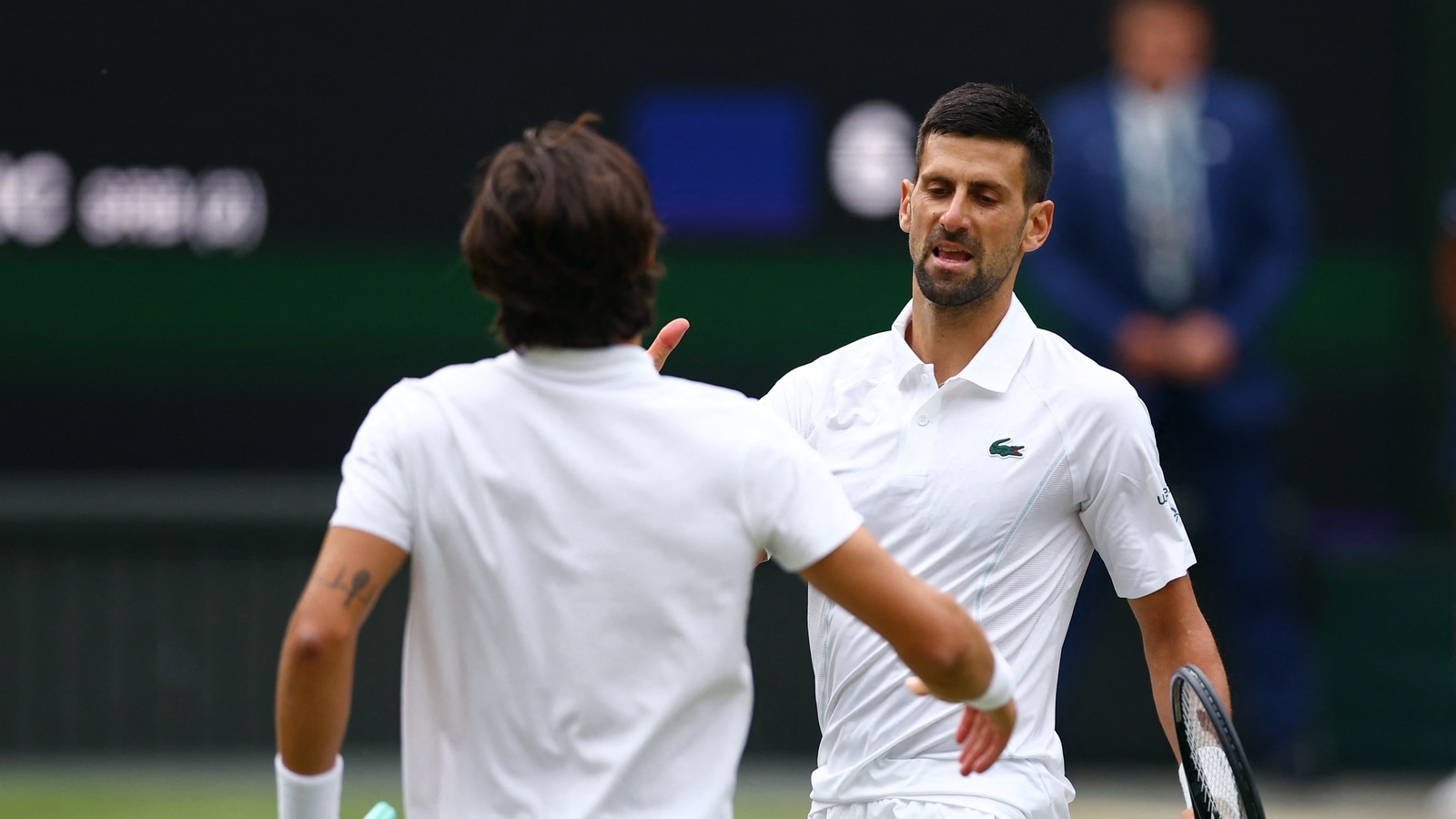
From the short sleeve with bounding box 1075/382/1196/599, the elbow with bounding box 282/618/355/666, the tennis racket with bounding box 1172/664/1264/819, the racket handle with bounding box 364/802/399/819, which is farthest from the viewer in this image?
the short sleeve with bounding box 1075/382/1196/599

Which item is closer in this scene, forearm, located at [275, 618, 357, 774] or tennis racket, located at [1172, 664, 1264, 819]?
forearm, located at [275, 618, 357, 774]

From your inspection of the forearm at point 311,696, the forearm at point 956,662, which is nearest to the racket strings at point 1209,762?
the forearm at point 956,662

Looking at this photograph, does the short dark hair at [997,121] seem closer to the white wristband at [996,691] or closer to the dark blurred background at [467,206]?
the white wristband at [996,691]

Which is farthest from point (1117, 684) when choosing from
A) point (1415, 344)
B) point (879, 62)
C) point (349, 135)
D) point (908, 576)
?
point (908, 576)

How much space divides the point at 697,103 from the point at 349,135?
1.09 meters

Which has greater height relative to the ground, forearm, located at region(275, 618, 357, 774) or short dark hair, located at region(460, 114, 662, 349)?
short dark hair, located at region(460, 114, 662, 349)

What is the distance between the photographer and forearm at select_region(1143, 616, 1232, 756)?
3.15 metres

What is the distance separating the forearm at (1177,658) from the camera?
3.15m

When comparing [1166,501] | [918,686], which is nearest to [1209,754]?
[1166,501]

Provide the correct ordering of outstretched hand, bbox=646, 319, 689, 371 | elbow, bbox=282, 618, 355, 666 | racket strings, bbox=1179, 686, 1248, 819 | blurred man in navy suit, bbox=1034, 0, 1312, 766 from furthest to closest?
blurred man in navy suit, bbox=1034, 0, 1312, 766, outstretched hand, bbox=646, 319, 689, 371, racket strings, bbox=1179, 686, 1248, 819, elbow, bbox=282, 618, 355, 666

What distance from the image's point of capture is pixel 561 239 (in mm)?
2350

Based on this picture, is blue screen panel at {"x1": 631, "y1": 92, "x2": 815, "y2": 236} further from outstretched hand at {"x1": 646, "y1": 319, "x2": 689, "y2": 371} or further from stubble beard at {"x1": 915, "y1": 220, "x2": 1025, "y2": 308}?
outstretched hand at {"x1": 646, "y1": 319, "x2": 689, "y2": 371}

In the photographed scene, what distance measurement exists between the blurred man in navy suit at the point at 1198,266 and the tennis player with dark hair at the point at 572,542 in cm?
401

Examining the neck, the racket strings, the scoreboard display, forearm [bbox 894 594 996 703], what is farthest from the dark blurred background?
forearm [bbox 894 594 996 703]
